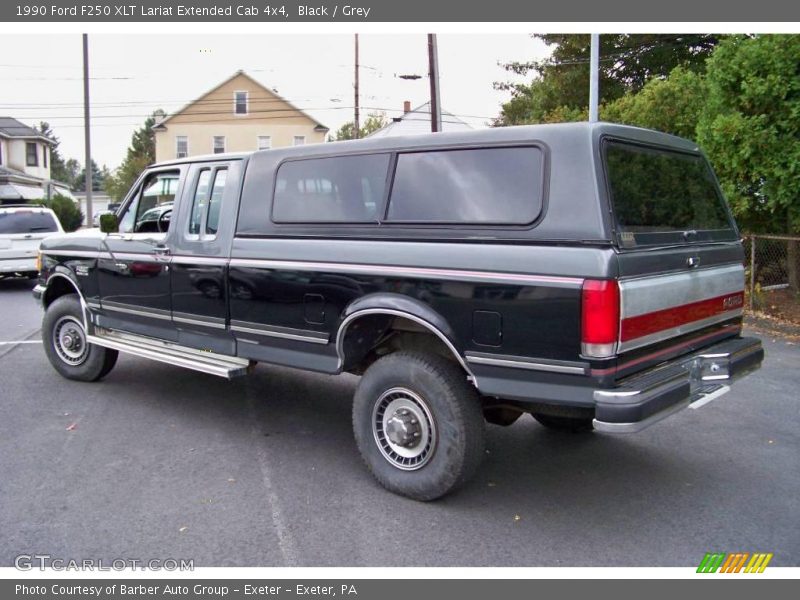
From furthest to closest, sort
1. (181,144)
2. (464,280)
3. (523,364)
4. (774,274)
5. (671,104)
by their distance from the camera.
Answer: (181,144), (671,104), (774,274), (464,280), (523,364)

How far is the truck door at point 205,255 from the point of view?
526cm

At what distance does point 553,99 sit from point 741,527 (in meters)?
17.1

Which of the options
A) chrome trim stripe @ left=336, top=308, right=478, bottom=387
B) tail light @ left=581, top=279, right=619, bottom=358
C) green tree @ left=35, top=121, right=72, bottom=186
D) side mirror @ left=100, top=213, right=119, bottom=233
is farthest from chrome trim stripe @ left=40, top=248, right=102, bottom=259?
green tree @ left=35, top=121, right=72, bottom=186

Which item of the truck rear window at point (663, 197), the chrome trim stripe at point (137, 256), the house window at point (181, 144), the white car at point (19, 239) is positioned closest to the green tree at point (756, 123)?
the truck rear window at point (663, 197)

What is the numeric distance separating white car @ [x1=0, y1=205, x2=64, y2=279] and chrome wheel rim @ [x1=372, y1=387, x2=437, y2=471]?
11.5 meters

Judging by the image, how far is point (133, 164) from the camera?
63875mm

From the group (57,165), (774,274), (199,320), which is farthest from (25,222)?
(57,165)

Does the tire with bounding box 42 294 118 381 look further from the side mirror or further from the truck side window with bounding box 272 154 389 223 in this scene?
the truck side window with bounding box 272 154 389 223

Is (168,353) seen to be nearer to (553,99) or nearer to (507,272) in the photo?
(507,272)

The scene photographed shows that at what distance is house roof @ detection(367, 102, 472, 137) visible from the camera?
36694 mm

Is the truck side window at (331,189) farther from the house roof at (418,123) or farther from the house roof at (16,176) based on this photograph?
the house roof at (16,176)

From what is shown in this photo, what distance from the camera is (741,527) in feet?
12.6

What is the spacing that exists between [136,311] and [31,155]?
47991 mm

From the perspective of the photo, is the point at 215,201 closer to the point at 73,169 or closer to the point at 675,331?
the point at 675,331
